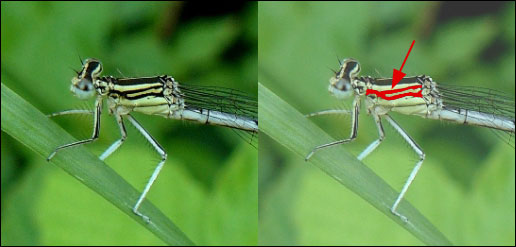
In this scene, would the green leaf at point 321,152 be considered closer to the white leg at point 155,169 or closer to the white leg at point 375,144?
the white leg at point 375,144

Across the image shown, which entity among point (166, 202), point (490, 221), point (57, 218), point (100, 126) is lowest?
point (57, 218)

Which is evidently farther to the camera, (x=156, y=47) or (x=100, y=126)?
(x=156, y=47)

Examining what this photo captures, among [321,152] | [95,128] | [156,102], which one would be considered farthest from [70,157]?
[321,152]

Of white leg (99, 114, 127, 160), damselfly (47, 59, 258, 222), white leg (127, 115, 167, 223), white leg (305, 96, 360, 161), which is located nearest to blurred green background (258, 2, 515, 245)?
white leg (305, 96, 360, 161)

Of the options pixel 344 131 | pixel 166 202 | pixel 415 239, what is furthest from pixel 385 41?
pixel 166 202

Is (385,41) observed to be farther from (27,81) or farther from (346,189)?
(27,81)

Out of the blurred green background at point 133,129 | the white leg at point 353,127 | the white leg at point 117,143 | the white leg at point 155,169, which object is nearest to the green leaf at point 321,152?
the white leg at point 353,127

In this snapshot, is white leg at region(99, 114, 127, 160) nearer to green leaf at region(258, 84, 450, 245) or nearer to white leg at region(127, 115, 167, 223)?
white leg at region(127, 115, 167, 223)
